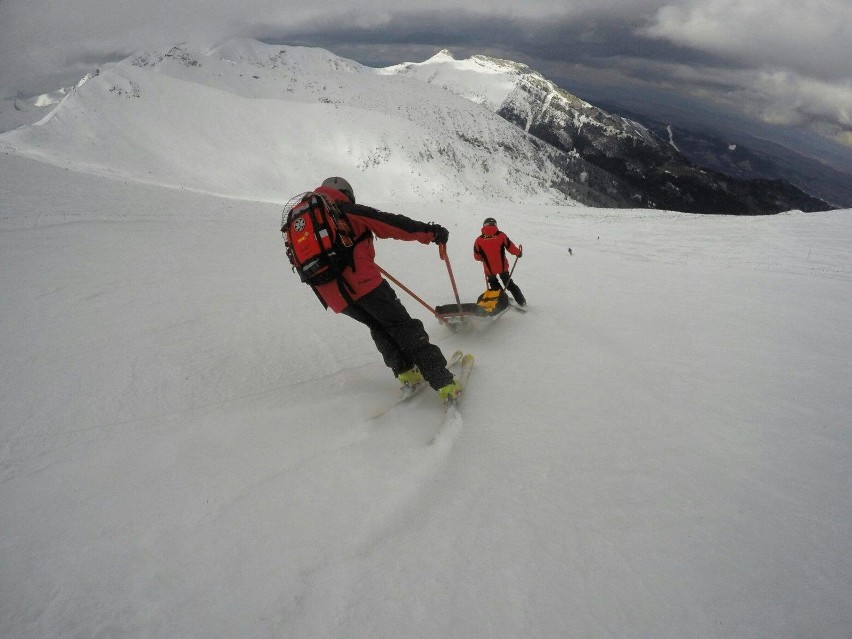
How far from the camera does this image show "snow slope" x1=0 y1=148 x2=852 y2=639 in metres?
2.06

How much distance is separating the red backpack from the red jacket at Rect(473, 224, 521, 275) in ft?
14.3

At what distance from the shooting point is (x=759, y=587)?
A: 2.14m

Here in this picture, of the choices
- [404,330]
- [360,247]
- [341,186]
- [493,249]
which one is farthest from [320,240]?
[493,249]

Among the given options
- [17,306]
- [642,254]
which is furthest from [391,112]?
[17,306]

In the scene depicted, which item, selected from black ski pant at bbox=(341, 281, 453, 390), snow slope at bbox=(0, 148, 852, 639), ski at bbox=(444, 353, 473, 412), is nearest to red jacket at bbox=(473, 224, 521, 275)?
snow slope at bbox=(0, 148, 852, 639)

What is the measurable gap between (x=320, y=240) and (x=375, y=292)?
30.3 inches

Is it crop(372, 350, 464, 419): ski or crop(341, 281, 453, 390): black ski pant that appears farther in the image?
crop(341, 281, 453, 390): black ski pant

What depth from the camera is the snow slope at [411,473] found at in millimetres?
2061

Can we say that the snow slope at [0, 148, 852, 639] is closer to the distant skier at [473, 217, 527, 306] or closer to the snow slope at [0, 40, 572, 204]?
the distant skier at [473, 217, 527, 306]

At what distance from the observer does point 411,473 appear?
306 cm

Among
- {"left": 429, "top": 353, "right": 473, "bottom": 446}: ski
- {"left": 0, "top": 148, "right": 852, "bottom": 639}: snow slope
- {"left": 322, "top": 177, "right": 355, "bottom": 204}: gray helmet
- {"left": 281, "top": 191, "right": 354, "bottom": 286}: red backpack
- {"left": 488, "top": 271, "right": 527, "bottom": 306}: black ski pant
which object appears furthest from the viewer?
{"left": 488, "top": 271, "right": 527, "bottom": 306}: black ski pant

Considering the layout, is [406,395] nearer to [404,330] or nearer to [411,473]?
[404,330]

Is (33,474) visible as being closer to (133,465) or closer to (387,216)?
(133,465)

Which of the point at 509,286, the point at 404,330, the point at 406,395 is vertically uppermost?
the point at 404,330
